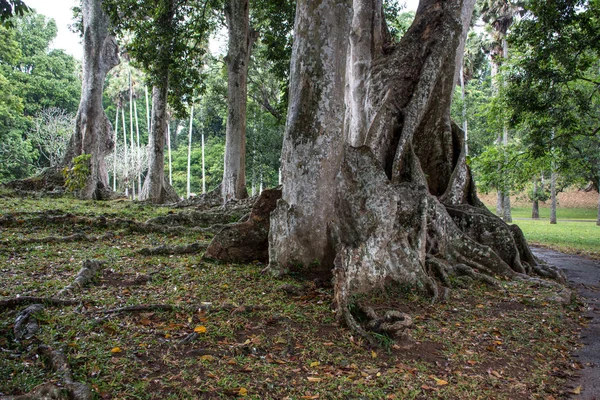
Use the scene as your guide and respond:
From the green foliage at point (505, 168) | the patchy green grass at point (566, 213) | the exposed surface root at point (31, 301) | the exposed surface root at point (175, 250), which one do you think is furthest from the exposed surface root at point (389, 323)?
the patchy green grass at point (566, 213)

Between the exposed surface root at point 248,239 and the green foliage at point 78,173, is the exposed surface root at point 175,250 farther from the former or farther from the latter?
the green foliage at point 78,173

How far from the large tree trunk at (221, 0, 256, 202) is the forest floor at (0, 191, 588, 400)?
7.95m

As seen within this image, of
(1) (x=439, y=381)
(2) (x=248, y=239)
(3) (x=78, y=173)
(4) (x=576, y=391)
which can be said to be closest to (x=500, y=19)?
(3) (x=78, y=173)

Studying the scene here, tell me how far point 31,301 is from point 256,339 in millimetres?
2352

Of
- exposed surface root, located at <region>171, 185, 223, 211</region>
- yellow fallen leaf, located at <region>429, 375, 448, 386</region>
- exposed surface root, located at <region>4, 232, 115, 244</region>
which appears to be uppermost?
exposed surface root, located at <region>171, 185, 223, 211</region>

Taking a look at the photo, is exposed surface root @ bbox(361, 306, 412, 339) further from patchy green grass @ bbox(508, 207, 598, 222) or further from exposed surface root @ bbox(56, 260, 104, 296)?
patchy green grass @ bbox(508, 207, 598, 222)

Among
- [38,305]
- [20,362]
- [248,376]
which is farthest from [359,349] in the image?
[38,305]

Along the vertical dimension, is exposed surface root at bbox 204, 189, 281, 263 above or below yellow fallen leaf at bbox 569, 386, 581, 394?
above

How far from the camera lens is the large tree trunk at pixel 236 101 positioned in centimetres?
1427

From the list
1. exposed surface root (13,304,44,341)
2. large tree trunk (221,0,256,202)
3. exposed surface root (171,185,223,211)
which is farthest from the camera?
exposed surface root (171,185,223,211)

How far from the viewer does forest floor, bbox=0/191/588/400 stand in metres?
3.24

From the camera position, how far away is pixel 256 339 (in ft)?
13.1

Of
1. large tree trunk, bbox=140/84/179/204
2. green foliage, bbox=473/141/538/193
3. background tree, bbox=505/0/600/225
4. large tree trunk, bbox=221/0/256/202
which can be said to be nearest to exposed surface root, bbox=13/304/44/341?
large tree trunk, bbox=221/0/256/202

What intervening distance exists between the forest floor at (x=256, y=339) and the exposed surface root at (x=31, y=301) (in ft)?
0.04
